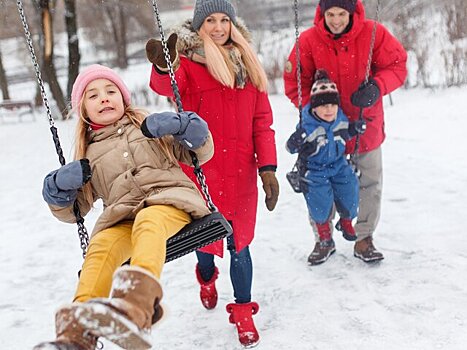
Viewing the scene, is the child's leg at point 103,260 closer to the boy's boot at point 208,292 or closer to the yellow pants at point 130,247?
the yellow pants at point 130,247

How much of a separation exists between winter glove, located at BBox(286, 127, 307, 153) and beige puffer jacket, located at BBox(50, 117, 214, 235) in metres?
1.21

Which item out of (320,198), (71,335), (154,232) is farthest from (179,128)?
(320,198)

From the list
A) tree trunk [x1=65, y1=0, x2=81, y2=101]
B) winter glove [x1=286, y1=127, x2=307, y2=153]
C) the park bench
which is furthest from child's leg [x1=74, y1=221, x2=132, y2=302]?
the park bench

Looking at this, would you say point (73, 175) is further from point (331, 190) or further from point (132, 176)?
point (331, 190)

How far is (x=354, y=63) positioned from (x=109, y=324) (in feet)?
8.64

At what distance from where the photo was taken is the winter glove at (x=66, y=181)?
7.13 feet

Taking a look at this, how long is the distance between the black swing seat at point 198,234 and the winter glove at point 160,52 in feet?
2.97

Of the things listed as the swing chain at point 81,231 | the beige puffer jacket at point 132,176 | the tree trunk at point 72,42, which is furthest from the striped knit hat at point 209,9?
the tree trunk at point 72,42

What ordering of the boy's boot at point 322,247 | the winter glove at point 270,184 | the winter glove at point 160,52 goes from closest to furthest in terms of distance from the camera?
the winter glove at point 160,52, the winter glove at point 270,184, the boy's boot at point 322,247

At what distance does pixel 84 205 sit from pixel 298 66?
1.74 metres

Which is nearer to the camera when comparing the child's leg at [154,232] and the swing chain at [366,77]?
the child's leg at [154,232]

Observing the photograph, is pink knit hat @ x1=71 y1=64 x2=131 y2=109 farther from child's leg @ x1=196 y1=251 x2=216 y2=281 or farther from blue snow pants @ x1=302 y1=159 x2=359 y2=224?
blue snow pants @ x1=302 y1=159 x2=359 y2=224

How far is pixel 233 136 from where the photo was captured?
9.69ft

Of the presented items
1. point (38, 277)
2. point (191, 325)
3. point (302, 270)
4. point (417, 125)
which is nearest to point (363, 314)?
point (302, 270)
